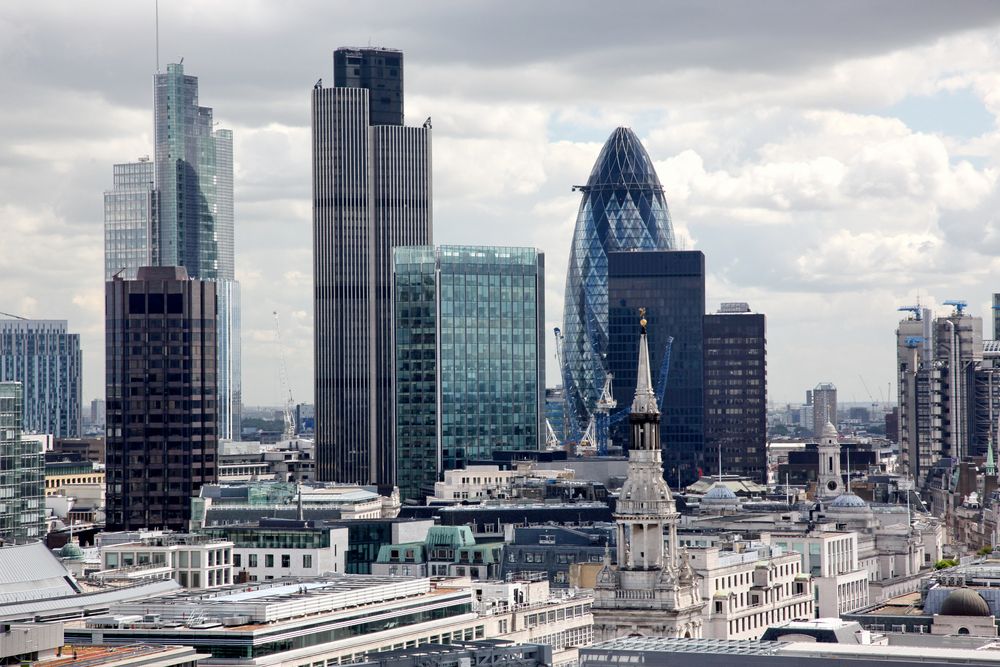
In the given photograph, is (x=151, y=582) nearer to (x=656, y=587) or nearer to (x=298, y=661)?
(x=298, y=661)

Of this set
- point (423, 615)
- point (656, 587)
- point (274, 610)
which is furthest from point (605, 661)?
point (423, 615)

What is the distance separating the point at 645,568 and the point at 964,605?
40858mm

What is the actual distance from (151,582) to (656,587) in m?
51.4

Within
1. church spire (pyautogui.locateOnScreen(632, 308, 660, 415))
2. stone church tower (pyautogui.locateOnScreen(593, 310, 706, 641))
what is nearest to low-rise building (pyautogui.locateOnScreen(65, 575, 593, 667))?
stone church tower (pyautogui.locateOnScreen(593, 310, 706, 641))

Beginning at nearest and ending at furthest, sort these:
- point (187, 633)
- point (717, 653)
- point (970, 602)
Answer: point (717, 653), point (187, 633), point (970, 602)

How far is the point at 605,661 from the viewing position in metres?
135

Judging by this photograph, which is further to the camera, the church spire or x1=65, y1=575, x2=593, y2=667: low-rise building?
the church spire

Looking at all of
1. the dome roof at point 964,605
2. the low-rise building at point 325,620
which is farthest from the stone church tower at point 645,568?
the dome roof at point 964,605

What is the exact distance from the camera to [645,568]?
155625 millimetres

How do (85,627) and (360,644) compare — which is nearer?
(85,627)

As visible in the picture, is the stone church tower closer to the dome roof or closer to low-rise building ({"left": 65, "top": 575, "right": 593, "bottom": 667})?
low-rise building ({"left": 65, "top": 575, "right": 593, "bottom": 667})

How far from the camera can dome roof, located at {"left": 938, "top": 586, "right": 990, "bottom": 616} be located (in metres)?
186

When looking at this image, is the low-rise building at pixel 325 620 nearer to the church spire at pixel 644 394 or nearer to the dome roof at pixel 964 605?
the church spire at pixel 644 394

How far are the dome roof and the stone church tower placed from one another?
35.4m
